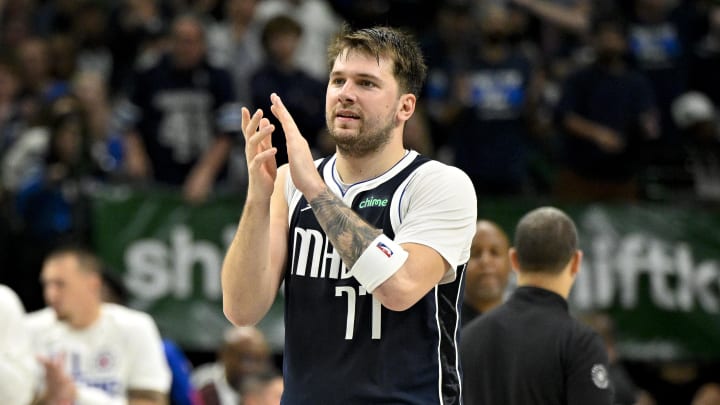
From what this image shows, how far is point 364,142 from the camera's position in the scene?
14.2 ft

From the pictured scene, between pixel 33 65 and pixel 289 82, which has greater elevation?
pixel 33 65

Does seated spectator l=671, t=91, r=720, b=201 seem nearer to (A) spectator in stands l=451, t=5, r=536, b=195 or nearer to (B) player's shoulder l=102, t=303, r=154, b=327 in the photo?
(A) spectator in stands l=451, t=5, r=536, b=195

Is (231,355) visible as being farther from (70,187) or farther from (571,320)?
(571,320)

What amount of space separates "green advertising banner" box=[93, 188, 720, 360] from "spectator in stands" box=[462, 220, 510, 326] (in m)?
4.51

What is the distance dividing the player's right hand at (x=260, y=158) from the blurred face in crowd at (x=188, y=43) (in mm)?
7143

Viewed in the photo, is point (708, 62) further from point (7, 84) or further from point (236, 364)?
point (7, 84)

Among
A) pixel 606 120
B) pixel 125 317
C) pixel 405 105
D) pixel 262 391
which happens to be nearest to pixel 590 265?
pixel 606 120

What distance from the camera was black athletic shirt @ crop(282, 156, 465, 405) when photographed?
165 inches

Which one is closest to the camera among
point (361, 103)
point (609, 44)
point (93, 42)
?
point (361, 103)

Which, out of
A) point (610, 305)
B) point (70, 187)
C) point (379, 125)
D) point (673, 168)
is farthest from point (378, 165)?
point (673, 168)

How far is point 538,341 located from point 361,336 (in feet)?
3.63

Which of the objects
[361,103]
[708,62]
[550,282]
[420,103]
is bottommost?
[550,282]

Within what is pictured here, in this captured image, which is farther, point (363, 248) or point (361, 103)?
point (361, 103)

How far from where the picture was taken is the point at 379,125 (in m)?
4.34
